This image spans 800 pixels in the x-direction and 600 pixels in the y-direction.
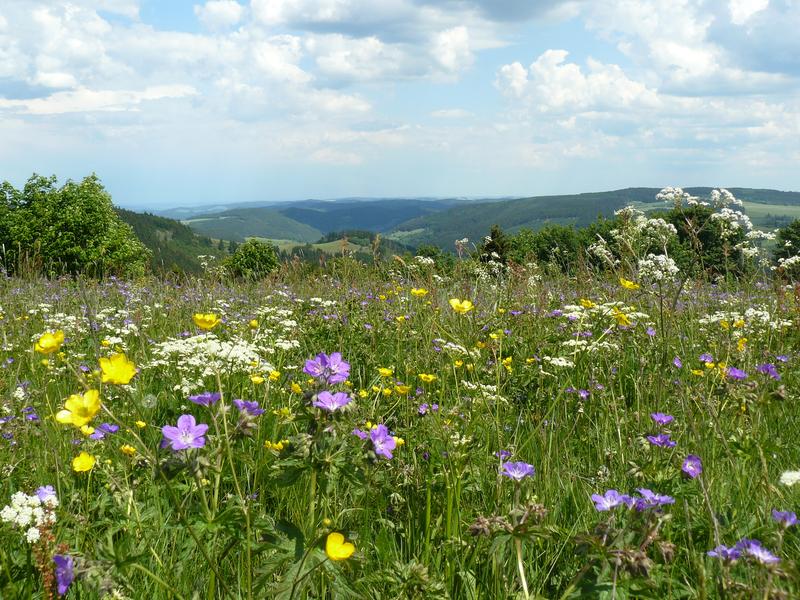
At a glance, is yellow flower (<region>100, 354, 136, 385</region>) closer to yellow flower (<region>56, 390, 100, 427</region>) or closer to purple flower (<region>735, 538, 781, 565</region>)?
yellow flower (<region>56, 390, 100, 427</region>)

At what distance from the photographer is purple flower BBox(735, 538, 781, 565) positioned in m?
Result: 1.39

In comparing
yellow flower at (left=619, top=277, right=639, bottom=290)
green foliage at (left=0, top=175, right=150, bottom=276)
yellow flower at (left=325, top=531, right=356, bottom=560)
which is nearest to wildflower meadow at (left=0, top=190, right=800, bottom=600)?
yellow flower at (left=325, top=531, right=356, bottom=560)

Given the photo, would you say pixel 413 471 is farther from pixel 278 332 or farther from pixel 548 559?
pixel 278 332

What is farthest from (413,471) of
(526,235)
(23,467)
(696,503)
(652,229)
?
(526,235)

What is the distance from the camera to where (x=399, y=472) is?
8.68 feet

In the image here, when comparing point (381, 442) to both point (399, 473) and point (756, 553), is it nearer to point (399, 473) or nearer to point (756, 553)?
point (399, 473)

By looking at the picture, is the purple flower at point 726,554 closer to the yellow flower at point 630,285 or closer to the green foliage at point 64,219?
the yellow flower at point 630,285

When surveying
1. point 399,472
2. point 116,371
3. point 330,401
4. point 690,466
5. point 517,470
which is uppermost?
point 116,371

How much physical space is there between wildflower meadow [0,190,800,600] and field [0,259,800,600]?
0.01 metres

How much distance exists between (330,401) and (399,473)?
1.12 metres

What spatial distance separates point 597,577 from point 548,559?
43 centimetres

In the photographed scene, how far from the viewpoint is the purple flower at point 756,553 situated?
1.39m

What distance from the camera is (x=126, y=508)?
7.17ft

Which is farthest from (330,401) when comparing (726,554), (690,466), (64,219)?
(64,219)
